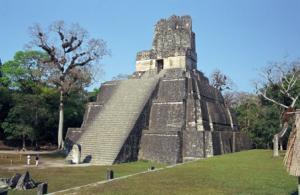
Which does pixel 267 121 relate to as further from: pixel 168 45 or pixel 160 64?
pixel 168 45

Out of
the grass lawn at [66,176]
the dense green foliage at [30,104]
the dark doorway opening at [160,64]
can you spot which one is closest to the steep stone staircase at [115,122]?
the grass lawn at [66,176]

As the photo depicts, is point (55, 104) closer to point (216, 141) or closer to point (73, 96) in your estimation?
point (73, 96)

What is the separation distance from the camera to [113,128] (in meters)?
18.0

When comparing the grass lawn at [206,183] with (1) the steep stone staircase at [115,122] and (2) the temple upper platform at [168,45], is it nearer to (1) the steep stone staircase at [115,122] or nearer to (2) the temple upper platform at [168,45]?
(1) the steep stone staircase at [115,122]

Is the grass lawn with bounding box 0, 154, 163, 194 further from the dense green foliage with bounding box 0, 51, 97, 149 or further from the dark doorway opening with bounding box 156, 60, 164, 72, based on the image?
the dense green foliage with bounding box 0, 51, 97, 149

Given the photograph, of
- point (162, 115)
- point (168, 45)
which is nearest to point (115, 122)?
point (162, 115)

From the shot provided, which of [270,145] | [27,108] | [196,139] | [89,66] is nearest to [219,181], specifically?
[196,139]

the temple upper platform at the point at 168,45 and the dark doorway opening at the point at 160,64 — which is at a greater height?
the temple upper platform at the point at 168,45

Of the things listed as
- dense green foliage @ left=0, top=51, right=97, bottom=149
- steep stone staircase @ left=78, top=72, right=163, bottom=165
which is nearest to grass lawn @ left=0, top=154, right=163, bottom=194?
steep stone staircase @ left=78, top=72, right=163, bottom=165

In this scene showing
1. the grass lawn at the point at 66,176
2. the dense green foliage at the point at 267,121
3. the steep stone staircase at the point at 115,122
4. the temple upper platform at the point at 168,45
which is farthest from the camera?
the dense green foliage at the point at 267,121

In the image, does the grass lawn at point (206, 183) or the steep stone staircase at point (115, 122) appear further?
the steep stone staircase at point (115, 122)

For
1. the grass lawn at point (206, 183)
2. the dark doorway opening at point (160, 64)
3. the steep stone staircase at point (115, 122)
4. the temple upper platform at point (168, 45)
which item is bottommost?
the grass lawn at point (206, 183)

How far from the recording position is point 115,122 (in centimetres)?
1839

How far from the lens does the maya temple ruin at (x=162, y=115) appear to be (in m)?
17.0
